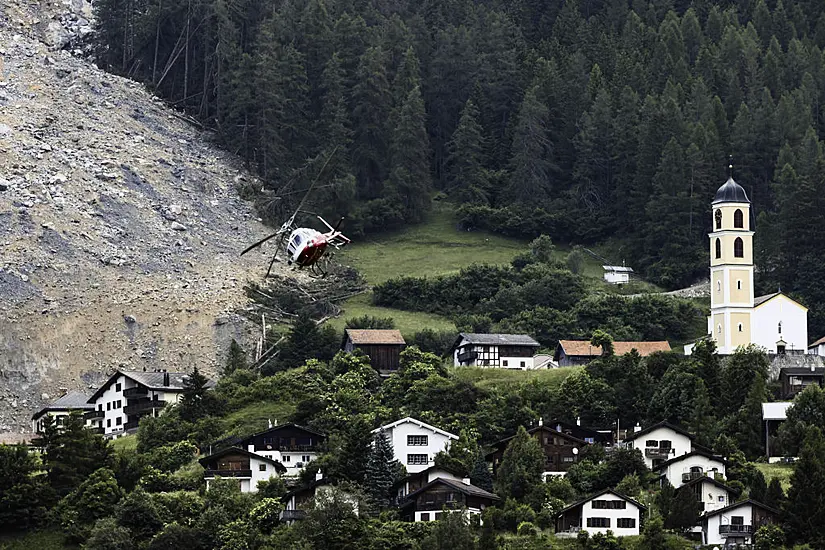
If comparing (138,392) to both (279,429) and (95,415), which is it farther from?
(279,429)

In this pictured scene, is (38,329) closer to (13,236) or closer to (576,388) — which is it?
(13,236)

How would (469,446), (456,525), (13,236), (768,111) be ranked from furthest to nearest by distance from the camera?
1. (768,111)
2. (13,236)
3. (469,446)
4. (456,525)

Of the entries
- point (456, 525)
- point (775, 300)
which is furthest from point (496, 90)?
point (456, 525)

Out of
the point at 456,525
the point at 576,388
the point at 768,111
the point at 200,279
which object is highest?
the point at 768,111

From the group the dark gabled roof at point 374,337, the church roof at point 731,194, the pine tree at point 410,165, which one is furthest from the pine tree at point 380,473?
the pine tree at point 410,165

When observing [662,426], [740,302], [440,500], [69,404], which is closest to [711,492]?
[662,426]

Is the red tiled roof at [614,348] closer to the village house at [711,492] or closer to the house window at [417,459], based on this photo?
the house window at [417,459]

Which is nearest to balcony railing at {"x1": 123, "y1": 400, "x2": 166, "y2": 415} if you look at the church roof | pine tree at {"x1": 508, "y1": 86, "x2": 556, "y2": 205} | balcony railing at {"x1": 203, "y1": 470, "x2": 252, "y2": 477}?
balcony railing at {"x1": 203, "y1": 470, "x2": 252, "y2": 477}
